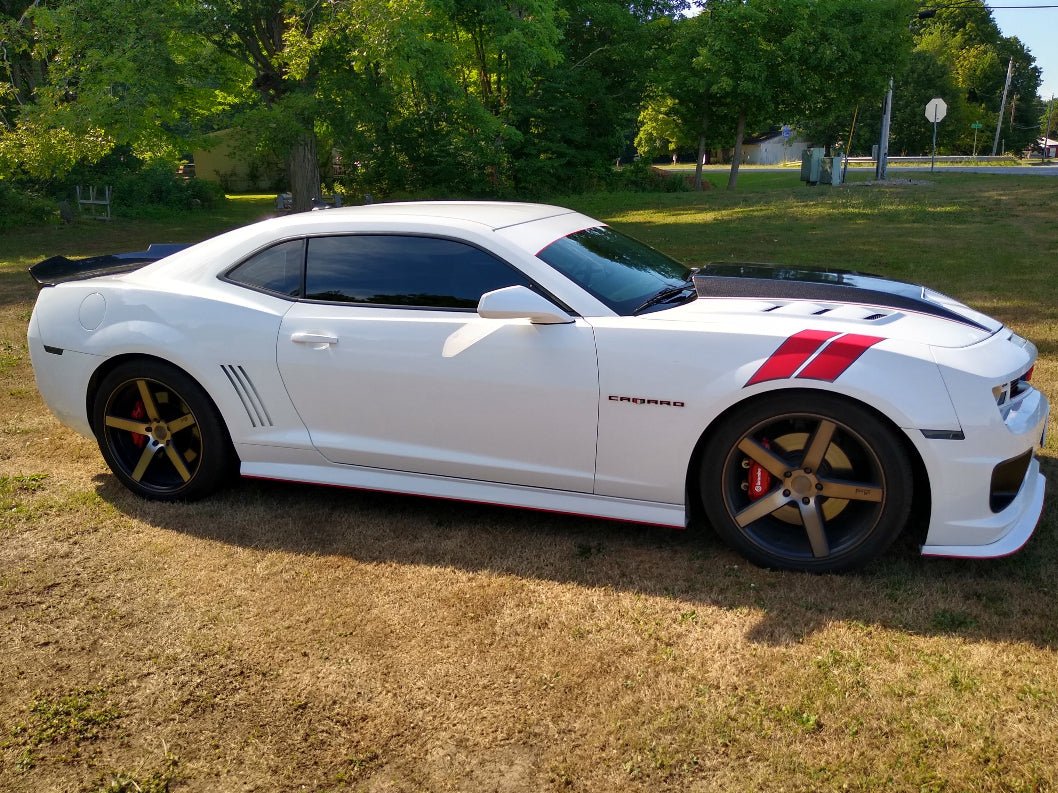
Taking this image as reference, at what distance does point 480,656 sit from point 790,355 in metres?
1.55

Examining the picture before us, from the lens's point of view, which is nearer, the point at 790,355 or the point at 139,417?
the point at 790,355

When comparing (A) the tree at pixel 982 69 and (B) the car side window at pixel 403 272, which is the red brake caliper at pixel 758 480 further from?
(A) the tree at pixel 982 69

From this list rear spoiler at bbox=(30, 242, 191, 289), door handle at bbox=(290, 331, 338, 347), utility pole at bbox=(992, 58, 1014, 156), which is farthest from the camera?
utility pole at bbox=(992, 58, 1014, 156)

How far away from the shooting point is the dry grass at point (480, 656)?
256 centimetres

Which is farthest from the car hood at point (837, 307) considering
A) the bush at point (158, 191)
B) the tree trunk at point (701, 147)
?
the tree trunk at point (701, 147)

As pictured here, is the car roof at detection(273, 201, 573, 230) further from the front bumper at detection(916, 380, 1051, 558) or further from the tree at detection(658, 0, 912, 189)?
the tree at detection(658, 0, 912, 189)

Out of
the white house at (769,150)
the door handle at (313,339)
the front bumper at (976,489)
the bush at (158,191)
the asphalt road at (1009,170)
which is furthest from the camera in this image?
the white house at (769,150)

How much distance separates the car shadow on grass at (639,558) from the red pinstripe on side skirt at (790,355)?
2.62 ft

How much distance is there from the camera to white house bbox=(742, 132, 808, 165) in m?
78.6

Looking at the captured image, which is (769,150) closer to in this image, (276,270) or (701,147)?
(701,147)

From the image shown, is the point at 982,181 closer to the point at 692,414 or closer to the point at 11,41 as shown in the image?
the point at 11,41

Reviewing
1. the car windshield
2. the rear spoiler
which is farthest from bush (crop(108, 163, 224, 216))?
the car windshield

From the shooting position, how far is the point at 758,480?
354cm

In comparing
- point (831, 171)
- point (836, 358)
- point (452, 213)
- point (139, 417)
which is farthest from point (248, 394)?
point (831, 171)
